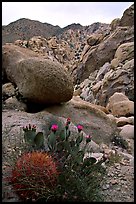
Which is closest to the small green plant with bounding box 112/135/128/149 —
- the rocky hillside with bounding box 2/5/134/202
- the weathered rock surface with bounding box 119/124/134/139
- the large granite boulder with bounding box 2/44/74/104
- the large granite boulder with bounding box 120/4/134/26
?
the rocky hillside with bounding box 2/5/134/202

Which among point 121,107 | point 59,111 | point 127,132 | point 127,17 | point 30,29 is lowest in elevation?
point 127,132

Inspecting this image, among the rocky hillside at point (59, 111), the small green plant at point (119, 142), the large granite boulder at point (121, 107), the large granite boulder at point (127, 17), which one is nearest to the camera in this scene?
the rocky hillside at point (59, 111)

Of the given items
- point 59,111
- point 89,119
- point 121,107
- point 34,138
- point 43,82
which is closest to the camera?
point 34,138

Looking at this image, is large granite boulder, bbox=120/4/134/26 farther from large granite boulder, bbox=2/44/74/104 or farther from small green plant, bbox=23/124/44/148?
small green plant, bbox=23/124/44/148

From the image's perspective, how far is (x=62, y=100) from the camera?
7.96 m

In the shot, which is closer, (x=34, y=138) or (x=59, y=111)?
(x=34, y=138)

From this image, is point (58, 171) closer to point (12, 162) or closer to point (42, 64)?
point (12, 162)

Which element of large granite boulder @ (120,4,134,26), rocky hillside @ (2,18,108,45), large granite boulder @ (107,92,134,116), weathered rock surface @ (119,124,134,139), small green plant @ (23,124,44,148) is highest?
rocky hillside @ (2,18,108,45)

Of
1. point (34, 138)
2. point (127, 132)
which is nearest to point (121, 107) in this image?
point (127, 132)

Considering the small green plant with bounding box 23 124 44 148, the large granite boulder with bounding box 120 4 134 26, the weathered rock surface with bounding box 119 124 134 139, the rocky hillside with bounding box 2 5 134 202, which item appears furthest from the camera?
the large granite boulder with bounding box 120 4 134 26

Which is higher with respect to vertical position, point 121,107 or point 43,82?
point 43,82

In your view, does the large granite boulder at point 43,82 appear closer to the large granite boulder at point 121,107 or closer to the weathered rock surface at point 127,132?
the weathered rock surface at point 127,132

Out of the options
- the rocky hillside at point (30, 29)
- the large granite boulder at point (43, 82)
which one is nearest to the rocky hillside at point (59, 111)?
the large granite boulder at point (43, 82)

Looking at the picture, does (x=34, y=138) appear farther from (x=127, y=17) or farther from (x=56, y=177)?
(x=127, y=17)
